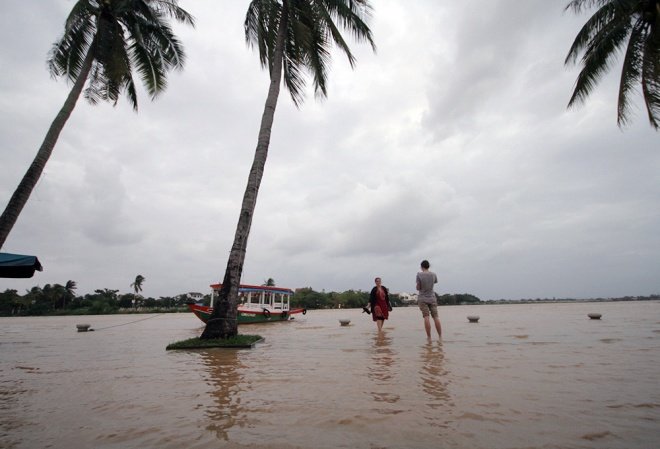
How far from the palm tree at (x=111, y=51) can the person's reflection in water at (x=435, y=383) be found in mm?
11623

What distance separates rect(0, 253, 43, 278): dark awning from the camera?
869 centimetres

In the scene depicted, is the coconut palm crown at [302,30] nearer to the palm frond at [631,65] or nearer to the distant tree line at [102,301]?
the palm frond at [631,65]

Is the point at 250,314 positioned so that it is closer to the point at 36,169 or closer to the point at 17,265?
the point at 17,265

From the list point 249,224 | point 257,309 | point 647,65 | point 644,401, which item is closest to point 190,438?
point 644,401

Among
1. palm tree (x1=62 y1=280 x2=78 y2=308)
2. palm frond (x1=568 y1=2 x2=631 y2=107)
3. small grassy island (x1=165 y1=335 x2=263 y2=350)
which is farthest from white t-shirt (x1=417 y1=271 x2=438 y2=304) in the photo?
palm tree (x1=62 y1=280 x2=78 y2=308)

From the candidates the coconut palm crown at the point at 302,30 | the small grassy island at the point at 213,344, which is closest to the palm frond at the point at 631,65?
the coconut palm crown at the point at 302,30

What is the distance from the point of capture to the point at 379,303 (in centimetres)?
1035

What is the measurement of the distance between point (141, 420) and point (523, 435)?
2.74 meters

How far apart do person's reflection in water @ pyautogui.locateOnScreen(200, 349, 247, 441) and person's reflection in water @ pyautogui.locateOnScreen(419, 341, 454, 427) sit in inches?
57.5

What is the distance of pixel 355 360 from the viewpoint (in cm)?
527

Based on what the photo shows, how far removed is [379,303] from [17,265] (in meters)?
9.82

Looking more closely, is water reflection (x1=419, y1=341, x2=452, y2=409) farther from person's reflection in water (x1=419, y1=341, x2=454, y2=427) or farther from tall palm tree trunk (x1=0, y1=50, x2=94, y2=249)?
tall palm tree trunk (x1=0, y1=50, x2=94, y2=249)

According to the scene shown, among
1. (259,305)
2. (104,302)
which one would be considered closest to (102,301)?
(104,302)

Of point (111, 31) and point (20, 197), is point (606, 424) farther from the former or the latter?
point (111, 31)
